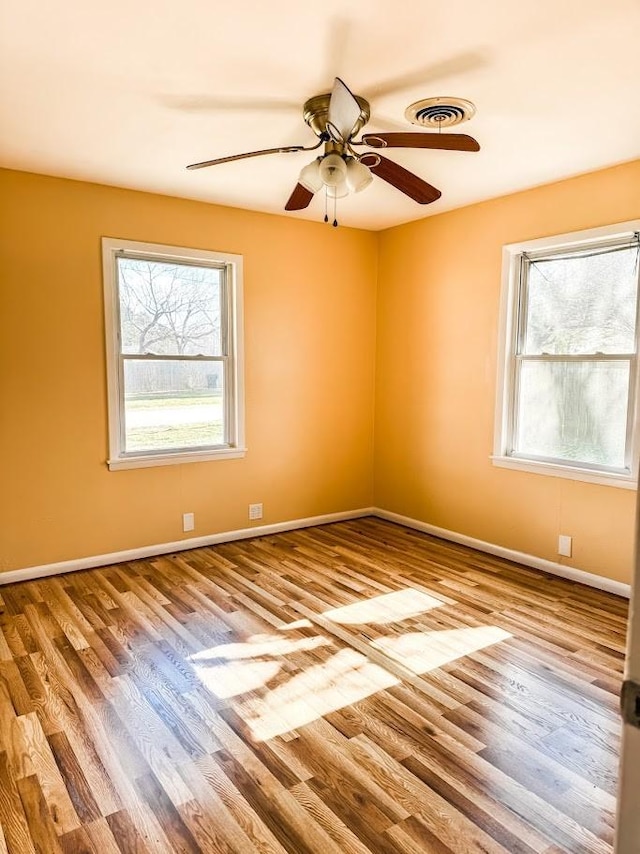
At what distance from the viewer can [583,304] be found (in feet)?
12.3

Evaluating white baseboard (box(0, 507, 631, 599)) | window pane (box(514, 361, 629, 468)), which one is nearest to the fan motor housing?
window pane (box(514, 361, 629, 468))

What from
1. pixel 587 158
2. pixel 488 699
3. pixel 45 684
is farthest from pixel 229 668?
pixel 587 158

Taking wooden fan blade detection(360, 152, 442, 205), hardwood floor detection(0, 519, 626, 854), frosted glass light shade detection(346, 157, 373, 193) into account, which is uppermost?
wooden fan blade detection(360, 152, 442, 205)

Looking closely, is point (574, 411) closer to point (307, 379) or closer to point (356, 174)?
point (307, 379)

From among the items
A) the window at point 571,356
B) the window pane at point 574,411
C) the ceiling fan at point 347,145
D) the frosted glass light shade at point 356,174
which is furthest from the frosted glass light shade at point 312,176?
the window pane at point 574,411

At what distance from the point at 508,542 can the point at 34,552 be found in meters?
A: 3.35

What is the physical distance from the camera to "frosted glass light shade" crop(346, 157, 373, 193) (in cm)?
244

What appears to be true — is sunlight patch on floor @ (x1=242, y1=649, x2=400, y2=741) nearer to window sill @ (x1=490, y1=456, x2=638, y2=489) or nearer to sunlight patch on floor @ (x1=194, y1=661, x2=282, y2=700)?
sunlight patch on floor @ (x1=194, y1=661, x2=282, y2=700)

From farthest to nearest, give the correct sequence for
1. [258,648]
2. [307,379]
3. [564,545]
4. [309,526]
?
[309,526] → [307,379] → [564,545] → [258,648]

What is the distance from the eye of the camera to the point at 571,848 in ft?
5.57

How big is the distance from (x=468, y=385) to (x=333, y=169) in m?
2.46

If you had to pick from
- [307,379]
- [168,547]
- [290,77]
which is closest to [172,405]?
[168,547]

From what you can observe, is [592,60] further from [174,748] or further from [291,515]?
[291,515]

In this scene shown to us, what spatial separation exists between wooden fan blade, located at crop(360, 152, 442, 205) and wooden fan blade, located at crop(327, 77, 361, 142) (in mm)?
228
